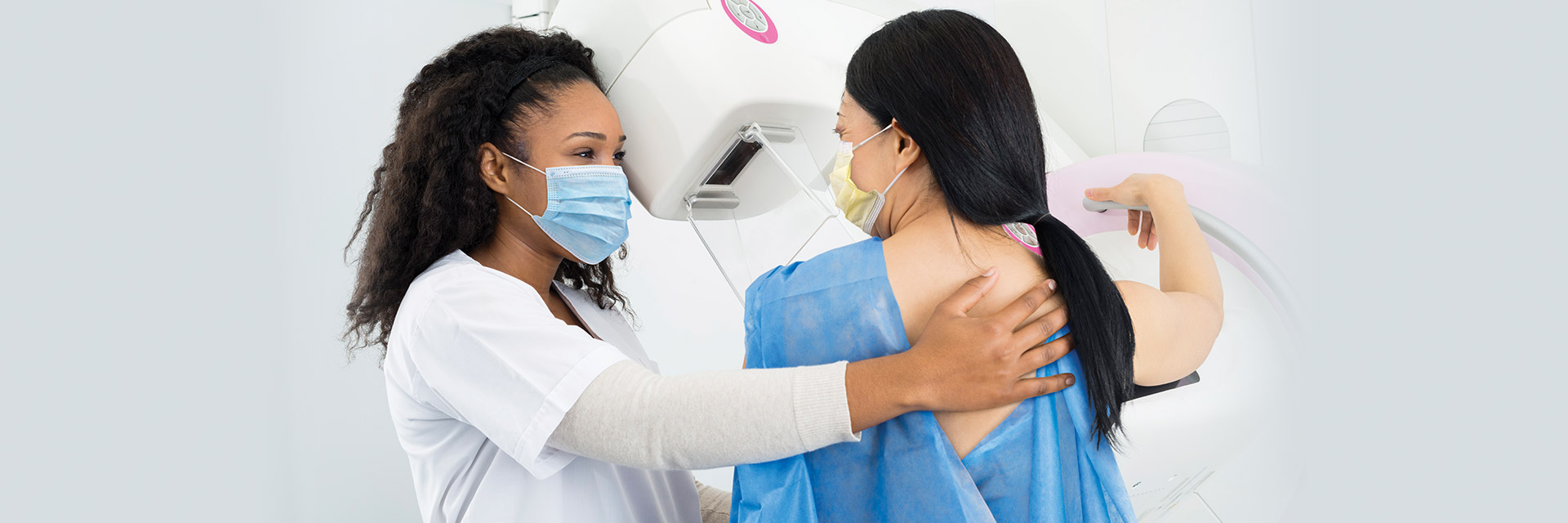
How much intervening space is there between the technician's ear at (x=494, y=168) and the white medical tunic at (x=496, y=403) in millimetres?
134

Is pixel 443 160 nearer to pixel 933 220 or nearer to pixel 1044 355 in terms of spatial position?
pixel 933 220

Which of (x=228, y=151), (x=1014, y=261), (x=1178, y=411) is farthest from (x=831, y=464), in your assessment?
(x=228, y=151)

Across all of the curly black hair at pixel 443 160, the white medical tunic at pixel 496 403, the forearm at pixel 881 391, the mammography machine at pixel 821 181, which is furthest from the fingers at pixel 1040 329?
the curly black hair at pixel 443 160

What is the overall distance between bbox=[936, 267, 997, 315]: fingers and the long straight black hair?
8 centimetres

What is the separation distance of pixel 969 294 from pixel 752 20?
823 millimetres

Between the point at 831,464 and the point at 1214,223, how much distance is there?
791 millimetres

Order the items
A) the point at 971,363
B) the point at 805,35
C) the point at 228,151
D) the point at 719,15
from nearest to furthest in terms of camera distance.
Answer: the point at 971,363 → the point at 719,15 → the point at 805,35 → the point at 228,151

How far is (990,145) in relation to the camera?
A: 99 cm

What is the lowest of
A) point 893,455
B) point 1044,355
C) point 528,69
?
point 893,455

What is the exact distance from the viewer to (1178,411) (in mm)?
1337

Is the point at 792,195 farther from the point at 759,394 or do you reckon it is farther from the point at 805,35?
the point at 759,394

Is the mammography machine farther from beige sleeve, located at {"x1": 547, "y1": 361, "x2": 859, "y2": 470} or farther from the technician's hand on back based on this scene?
beige sleeve, located at {"x1": 547, "y1": 361, "x2": 859, "y2": 470}

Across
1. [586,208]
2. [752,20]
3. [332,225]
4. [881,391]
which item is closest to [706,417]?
[881,391]

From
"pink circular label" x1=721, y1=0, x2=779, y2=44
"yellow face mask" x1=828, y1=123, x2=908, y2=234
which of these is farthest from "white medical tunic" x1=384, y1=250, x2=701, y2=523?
"pink circular label" x1=721, y1=0, x2=779, y2=44
